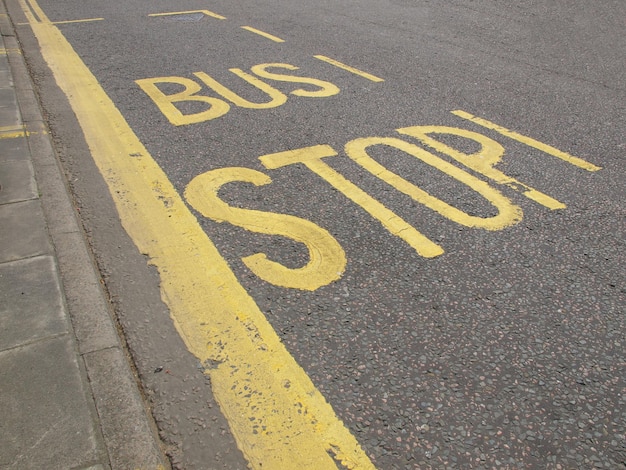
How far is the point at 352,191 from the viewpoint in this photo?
3.71m

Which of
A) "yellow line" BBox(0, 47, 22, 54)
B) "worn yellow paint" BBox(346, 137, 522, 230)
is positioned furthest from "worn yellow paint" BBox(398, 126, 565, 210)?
"yellow line" BBox(0, 47, 22, 54)

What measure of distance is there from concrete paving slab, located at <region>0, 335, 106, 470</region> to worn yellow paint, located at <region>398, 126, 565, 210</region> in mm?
2951

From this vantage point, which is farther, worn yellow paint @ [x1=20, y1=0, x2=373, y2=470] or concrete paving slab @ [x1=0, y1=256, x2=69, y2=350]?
concrete paving slab @ [x1=0, y1=256, x2=69, y2=350]

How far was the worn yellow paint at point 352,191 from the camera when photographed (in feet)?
10.4

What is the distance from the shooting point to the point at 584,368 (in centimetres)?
233

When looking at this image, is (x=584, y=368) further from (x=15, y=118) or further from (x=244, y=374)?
(x=15, y=118)

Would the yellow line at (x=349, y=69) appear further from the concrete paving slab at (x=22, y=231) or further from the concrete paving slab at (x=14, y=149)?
the concrete paving slab at (x=22, y=231)

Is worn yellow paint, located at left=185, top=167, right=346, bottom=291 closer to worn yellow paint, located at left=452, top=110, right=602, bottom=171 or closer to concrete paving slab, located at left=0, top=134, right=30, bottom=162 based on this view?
concrete paving slab, located at left=0, top=134, right=30, bottom=162

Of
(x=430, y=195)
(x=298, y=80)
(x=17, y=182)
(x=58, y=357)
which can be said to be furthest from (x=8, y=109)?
(x=430, y=195)

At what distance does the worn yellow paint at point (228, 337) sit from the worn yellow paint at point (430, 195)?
55.1 inches

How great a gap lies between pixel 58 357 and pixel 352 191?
2.11m

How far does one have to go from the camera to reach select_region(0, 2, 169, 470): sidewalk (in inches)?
74.1

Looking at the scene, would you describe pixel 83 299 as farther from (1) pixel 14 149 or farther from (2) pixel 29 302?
(1) pixel 14 149

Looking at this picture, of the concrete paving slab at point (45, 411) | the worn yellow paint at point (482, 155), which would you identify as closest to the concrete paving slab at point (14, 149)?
the concrete paving slab at point (45, 411)
